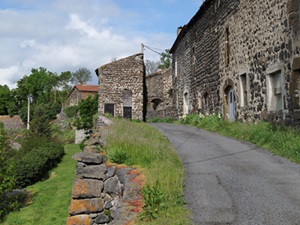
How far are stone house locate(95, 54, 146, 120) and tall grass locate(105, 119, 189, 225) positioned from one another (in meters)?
15.2

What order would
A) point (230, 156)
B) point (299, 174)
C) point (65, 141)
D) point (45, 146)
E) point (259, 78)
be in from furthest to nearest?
point (65, 141) → point (45, 146) → point (259, 78) → point (230, 156) → point (299, 174)

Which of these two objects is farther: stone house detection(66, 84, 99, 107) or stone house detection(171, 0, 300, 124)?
stone house detection(66, 84, 99, 107)

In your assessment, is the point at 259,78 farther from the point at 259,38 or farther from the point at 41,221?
the point at 41,221

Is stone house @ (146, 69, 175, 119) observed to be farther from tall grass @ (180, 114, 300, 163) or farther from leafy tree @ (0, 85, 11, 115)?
leafy tree @ (0, 85, 11, 115)

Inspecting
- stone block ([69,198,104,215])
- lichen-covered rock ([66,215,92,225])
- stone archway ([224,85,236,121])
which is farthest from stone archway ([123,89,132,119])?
lichen-covered rock ([66,215,92,225])

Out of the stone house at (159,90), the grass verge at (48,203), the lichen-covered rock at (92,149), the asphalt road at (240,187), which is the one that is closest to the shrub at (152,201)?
the asphalt road at (240,187)

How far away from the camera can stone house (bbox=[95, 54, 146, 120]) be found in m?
24.5

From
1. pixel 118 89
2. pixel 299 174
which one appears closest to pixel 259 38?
pixel 299 174

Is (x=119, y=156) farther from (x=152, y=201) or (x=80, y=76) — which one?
(x=80, y=76)

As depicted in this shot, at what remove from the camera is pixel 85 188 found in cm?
693

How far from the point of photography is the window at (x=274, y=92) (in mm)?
10984

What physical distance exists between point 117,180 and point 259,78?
8060 mm

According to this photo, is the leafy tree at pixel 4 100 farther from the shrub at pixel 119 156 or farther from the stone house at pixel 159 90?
the shrub at pixel 119 156

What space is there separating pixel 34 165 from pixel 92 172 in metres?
11.6
